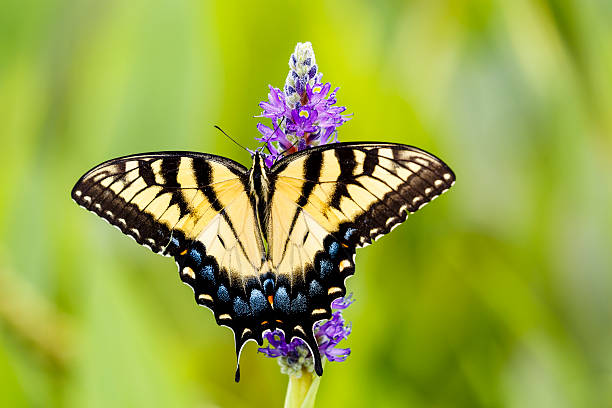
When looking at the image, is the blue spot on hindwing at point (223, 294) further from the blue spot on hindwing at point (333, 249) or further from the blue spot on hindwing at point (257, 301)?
the blue spot on hindwing at point (333, 249)

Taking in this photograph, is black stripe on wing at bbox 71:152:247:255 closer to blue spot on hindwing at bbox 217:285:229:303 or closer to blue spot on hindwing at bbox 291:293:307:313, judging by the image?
blue spot on hindwing at bbox 217:285:229:303

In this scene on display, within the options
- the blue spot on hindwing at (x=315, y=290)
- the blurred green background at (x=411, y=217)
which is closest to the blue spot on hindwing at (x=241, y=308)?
the blue spot on hindwing at (x=315, y=290)

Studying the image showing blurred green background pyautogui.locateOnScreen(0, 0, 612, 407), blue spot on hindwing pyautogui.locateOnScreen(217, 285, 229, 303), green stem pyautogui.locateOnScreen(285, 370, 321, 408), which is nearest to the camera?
green stem pyautogui.locateOnScreen(285, 370, 321, 408)

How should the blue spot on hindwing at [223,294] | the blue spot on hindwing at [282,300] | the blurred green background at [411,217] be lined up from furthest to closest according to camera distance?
the blurred green background at [411,217] → the blue spot on hindwing at [223,294] → the blue spot on hindwing at [282,300]

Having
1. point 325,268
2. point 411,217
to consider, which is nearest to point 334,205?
point 325,268

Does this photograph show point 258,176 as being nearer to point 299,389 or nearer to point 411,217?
point 299,389

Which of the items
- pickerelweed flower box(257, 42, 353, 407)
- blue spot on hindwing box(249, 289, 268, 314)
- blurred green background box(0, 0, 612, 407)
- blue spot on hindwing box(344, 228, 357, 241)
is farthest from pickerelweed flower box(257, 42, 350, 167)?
blurred green background box(0, 0, 612, 407)

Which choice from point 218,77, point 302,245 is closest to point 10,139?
point 218,77
